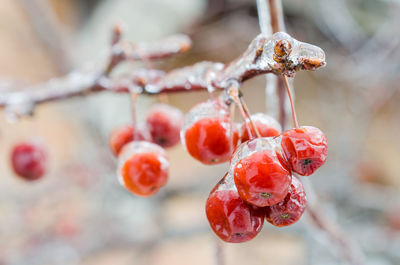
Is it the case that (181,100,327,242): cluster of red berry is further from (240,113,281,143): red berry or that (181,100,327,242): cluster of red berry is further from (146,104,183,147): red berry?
(146,104,183,147): red berry

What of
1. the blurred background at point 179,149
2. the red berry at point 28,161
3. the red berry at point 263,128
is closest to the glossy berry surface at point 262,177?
the red berry at point 263,128

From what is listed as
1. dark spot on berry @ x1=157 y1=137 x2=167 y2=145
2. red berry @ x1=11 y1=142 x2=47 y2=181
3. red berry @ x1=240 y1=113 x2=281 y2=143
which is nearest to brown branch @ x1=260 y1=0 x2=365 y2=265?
red berry @ x1=240 y1=113 x2=281 y2=143

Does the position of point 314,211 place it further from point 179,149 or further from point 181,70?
point 179,149

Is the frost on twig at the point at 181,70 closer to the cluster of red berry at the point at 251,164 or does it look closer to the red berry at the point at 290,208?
the cluster of red berry at the point at 251,164

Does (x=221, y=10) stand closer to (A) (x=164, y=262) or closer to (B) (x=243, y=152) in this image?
(A) (x=164, y=262)

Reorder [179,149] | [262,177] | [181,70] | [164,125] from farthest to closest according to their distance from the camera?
[179,149] → [164,125] → [181,70] → [262,177]

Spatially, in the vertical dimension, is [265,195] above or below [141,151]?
below

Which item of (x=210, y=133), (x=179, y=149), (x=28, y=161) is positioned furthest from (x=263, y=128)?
(x=179, y=149)
